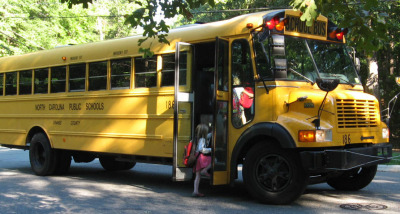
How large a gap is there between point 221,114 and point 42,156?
547cm

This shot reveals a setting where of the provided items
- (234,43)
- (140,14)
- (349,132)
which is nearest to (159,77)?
(234,43)

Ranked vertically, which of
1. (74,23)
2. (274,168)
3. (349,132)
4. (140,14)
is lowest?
(274,168)

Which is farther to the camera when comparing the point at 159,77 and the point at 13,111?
the point at 13,111

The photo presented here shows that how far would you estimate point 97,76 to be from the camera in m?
9.91

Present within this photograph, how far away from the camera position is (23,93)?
38.3ft

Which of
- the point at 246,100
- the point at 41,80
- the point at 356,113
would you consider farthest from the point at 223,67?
the point at 41,80

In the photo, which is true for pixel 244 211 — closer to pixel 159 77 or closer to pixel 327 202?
pixel 327 202

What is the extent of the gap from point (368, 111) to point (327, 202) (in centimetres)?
150

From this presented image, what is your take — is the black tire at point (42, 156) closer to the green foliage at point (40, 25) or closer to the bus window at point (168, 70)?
the bus window at point (168, 70)

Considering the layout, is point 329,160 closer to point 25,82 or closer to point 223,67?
Result: point 223,67

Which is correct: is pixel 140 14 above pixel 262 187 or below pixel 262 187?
above

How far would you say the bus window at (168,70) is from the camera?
8445 millimetres

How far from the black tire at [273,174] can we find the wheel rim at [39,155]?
5.83 meters

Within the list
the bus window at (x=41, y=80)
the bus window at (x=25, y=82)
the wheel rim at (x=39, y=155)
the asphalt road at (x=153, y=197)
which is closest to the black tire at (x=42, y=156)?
the wheel rim at (x=39, y=155)
